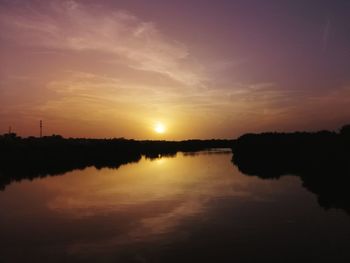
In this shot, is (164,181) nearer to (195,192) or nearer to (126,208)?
(195,192)

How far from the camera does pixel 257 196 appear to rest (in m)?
45.9

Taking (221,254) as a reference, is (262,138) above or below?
above

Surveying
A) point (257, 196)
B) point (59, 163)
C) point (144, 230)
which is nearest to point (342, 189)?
point (257, 196)

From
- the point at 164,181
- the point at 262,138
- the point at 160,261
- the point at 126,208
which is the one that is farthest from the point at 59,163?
the point at 262,138

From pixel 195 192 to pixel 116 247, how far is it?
25.5 meters

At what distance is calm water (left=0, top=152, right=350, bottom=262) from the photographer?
76.0ft

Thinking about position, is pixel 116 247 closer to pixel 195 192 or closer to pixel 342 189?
pixel 195 192

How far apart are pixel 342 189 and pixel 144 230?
25385 mm

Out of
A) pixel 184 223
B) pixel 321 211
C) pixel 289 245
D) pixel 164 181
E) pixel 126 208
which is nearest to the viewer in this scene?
pixel 289 245

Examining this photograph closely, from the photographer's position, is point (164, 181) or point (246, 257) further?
point (164, 181)

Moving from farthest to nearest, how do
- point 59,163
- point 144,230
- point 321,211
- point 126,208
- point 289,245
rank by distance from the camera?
point 59,163 → point 126,208 → point 321,211 → point 144,230 → point 289,245

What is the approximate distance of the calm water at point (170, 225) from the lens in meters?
23.2

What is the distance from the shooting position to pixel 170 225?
1204 inches

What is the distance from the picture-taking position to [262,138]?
151000 millimetres
